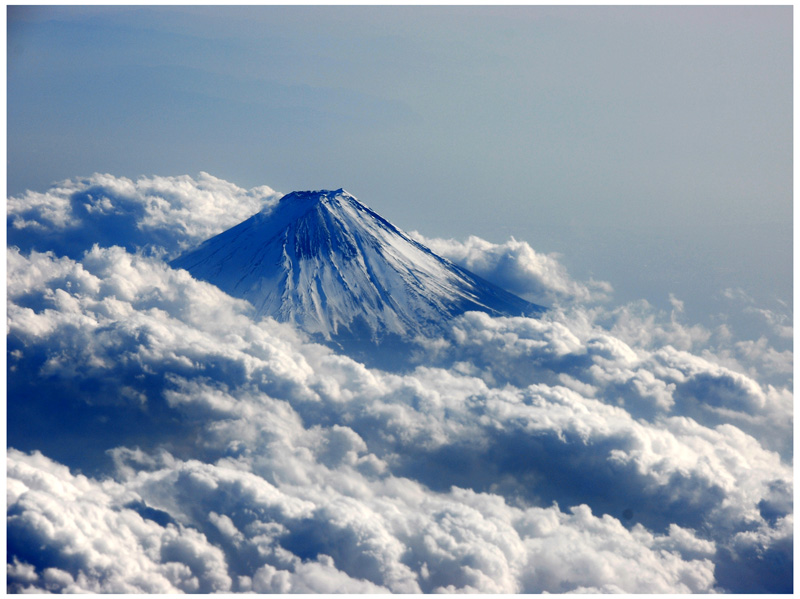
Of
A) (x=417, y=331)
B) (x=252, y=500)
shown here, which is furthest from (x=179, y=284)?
(x=252, y=500)

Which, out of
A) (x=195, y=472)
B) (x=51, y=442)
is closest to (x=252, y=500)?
(x=195, y=472)

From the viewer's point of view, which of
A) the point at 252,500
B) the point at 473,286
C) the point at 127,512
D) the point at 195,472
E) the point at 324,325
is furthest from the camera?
the point at 473,286

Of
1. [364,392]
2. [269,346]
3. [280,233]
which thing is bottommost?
[364,392]

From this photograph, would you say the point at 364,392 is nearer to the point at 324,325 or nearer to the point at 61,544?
the point at 324,325

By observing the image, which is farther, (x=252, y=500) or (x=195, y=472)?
(x=195, y=472)

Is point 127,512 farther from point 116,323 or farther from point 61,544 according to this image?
point 116,323

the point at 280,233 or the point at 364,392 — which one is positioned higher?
the point at 280,233

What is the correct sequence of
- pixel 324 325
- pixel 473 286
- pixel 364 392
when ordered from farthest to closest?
pixel 473 286, pixel 324 325, pixel 364 392
